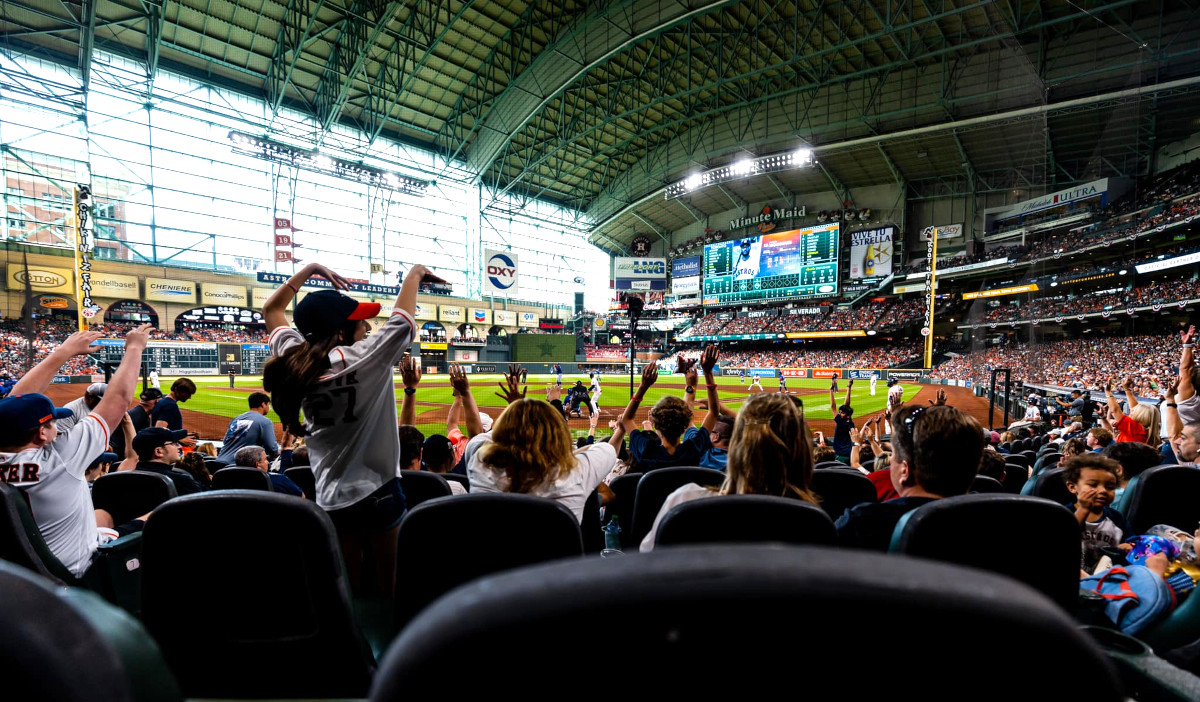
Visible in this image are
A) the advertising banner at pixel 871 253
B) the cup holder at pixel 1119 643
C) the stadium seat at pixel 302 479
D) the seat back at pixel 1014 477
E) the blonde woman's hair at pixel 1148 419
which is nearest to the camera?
the cup holder at pixel 1119 643

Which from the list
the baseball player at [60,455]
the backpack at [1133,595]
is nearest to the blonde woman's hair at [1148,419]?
the backpack at [1133,595]

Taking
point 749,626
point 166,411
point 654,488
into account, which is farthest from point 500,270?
point 749,626

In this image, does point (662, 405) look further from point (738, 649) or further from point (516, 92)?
point (516, 92)

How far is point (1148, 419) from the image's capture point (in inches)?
255

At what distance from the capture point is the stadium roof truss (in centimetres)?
2616

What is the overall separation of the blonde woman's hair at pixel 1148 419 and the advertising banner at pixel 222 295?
4997cm

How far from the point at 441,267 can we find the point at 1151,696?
51.6 meters

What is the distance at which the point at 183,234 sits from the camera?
123 ft

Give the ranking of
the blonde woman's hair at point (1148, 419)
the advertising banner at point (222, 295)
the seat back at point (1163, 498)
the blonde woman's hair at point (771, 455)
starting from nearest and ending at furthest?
the blonde woman's hair at point (771, 455), the seat back at point (1163, 498), the blonde woman's hair at point (1148, 419), the advertising banner at point (222, 295)

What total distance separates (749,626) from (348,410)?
2705 mm

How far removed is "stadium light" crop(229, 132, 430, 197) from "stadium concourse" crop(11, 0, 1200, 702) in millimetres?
368

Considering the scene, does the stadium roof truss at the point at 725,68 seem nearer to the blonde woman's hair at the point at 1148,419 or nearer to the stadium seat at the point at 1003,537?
the blonde woman's hair at the point at 1148,419

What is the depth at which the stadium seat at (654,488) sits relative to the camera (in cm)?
347

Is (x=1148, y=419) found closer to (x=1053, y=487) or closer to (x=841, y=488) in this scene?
(x=1053, y=487)
